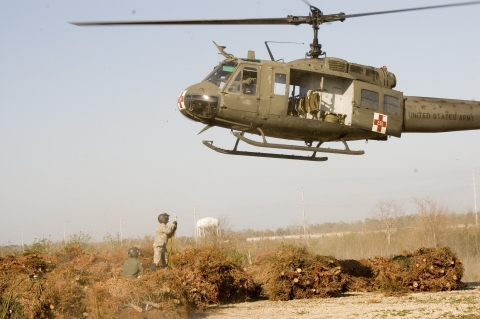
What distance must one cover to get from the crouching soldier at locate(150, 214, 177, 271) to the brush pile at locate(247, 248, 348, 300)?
249 centimetres

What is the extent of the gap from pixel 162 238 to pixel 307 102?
4791mm

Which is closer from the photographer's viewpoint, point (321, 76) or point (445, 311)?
point (445, 311)

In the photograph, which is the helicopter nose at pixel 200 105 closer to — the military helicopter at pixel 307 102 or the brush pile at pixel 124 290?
the military helicopter at pixel 307 102

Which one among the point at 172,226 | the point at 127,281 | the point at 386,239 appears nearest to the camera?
the point at 127,281

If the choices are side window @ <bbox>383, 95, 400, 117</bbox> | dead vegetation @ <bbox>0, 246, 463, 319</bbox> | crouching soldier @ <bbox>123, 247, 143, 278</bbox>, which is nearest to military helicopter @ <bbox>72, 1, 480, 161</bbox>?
side window @ <bbox>383, 95, 400, 117</bbox>

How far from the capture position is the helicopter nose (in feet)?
45.7

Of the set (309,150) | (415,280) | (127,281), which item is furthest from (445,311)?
(127,281)

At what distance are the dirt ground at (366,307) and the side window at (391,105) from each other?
15.0 ft

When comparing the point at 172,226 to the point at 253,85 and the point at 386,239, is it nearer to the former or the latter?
the point at 253,85

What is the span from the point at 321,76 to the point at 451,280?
599 centimetres

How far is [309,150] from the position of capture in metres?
14.7

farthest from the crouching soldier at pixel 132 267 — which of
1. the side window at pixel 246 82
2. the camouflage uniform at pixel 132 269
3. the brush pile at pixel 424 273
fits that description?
the brush pile at pixel 424 273

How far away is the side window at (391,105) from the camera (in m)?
15.7

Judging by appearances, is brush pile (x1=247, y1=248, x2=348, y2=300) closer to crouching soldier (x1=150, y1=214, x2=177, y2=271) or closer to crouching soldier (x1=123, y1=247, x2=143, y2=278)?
crouching soldier (x1=150, y1=214, x2=177, y2=271)
